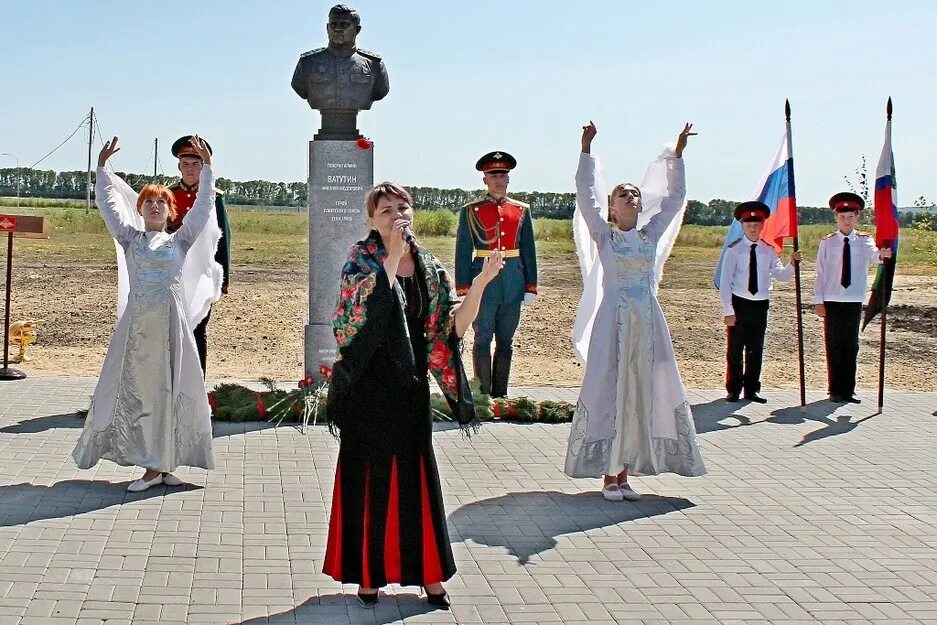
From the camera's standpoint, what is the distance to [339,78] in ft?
36.3

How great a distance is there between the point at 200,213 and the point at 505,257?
3796 mm

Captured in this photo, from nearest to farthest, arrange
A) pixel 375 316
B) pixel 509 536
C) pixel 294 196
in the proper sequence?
1. pixel 375 316
2. pixel 509 536
3. pixel 294 196

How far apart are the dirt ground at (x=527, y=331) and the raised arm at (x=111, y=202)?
16.5 feet

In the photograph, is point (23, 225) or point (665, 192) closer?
point (665, 192)

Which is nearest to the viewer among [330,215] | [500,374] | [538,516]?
[538,516]

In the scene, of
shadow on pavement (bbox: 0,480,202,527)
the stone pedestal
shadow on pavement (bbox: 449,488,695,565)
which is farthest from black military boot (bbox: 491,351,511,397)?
shadow on pavement (bbox: 0,480,202,527)

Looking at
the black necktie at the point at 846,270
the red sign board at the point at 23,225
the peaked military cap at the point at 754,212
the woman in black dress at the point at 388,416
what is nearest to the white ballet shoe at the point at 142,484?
the woman in black dress at the point at 388,416

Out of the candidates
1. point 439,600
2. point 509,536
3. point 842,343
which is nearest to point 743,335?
point 842,343

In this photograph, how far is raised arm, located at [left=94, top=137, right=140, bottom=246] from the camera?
25.8 feet

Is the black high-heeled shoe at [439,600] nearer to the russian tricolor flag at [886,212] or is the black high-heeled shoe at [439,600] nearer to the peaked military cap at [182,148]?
the peaked military cap at [182,148]

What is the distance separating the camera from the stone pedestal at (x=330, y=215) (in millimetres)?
10922

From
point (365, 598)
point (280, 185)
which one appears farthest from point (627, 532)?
point (280, 185)

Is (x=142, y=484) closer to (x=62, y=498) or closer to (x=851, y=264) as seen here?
(x=62, y=498)

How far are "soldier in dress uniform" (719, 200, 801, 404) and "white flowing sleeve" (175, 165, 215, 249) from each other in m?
5.61
